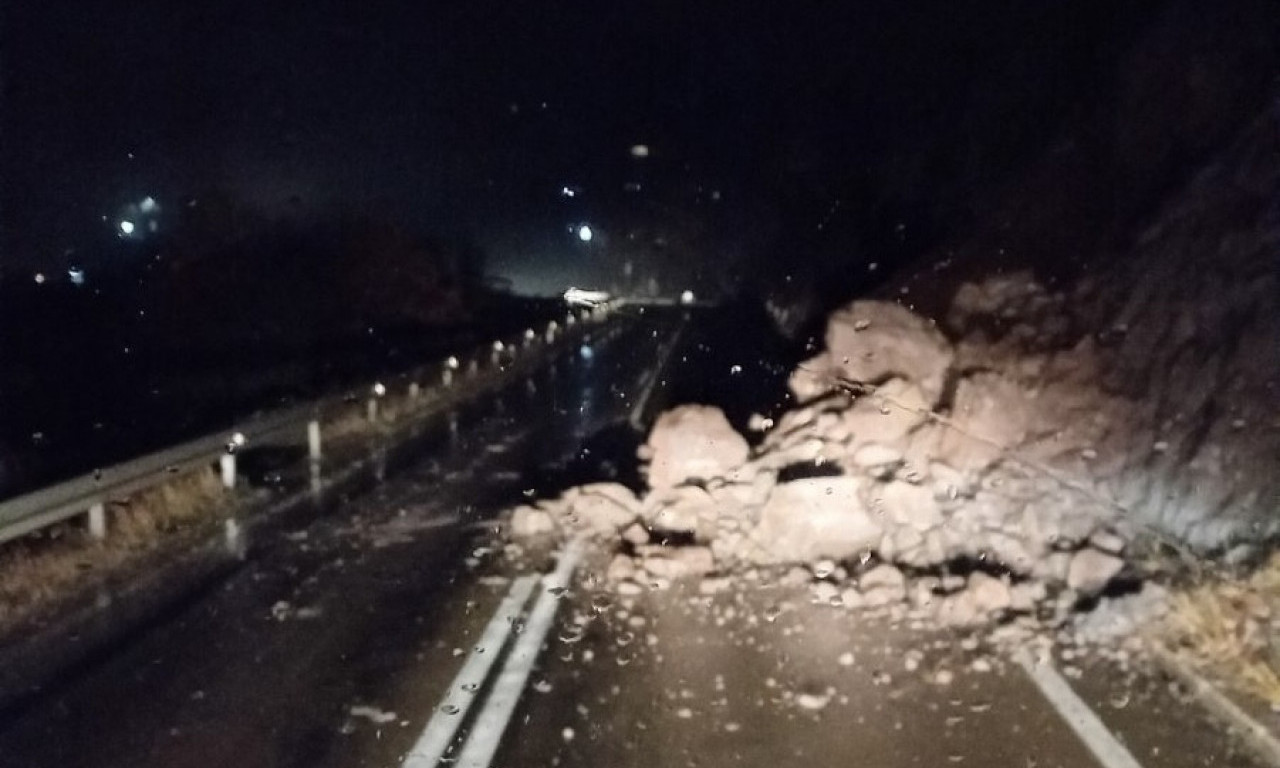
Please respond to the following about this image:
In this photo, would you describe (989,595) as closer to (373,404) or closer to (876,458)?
(876,458)

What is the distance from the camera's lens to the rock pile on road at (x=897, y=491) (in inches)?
428

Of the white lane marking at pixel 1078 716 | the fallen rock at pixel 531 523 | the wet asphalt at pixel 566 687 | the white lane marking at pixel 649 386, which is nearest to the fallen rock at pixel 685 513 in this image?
the fallen rock at pixel 531 523

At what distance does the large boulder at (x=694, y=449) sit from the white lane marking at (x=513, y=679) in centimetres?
244

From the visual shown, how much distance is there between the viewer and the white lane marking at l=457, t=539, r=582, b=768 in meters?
7.21

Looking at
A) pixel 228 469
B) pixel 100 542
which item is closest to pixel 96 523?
pixel 100 542

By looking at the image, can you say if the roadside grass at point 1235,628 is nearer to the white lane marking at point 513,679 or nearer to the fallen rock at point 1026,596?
the fallen rock at point 1026,596

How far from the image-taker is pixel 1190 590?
9.77m

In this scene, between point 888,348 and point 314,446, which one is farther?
point 314,446

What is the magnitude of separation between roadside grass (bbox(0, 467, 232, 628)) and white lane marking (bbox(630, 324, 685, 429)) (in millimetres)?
8980

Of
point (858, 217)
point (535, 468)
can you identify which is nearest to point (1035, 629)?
point (535, 468)

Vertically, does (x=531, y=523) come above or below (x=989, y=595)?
below

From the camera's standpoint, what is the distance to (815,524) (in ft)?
40.0

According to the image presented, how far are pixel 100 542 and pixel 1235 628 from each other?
10680mm

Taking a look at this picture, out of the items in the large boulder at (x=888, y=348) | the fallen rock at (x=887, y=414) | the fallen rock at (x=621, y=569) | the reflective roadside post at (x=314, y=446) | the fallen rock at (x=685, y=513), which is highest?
the large boulder at (x=888, y=348)
